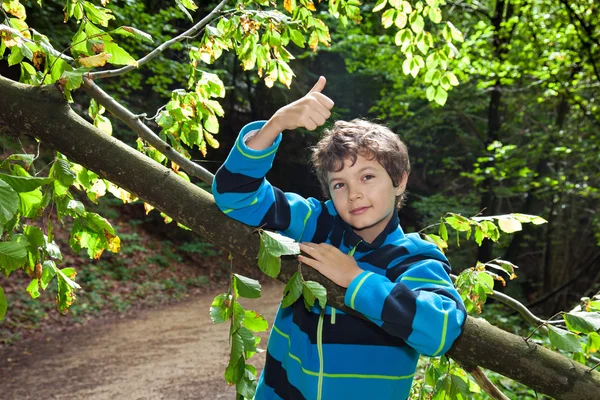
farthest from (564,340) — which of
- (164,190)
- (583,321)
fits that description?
(164,190)

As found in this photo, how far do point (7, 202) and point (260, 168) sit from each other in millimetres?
793

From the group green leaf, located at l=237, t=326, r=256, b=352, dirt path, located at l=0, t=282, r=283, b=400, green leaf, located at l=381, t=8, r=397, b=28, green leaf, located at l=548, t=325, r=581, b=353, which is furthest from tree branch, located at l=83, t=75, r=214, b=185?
dirt path, located at l=0, t=282, r=283, b=400

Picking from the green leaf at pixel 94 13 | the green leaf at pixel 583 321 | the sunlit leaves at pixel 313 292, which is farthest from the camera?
the green leaf at pixel 94 13

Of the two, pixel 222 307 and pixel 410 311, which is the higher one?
pixel 410 311

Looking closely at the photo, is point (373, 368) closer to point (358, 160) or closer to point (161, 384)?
point (358, 160)

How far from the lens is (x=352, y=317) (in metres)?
1.69

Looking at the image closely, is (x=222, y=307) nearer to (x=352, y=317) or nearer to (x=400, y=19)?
(x=352, y=317)

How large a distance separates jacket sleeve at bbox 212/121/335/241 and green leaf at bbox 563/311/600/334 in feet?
3.29

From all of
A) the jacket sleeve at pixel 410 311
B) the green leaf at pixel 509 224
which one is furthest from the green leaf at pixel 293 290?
the green leaf at pixel 509 224

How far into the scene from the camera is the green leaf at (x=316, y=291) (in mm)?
1287

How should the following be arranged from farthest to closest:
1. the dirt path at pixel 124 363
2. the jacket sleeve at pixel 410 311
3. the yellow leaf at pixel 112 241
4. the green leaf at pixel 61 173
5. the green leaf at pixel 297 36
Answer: the dirt path at pixel 124 363
the green leaf at pixel 297 36
the yellow leaf at pixel 112 241
the green leaf at pixel 61 173
the jacket sleeve at pixel 410 311

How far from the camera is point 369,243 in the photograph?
5.95 feet

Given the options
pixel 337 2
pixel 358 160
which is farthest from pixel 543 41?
pixel 358 160

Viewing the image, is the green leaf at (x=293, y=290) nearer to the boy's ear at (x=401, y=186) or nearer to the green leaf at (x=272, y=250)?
the green leaf at (x=272, y=250)
